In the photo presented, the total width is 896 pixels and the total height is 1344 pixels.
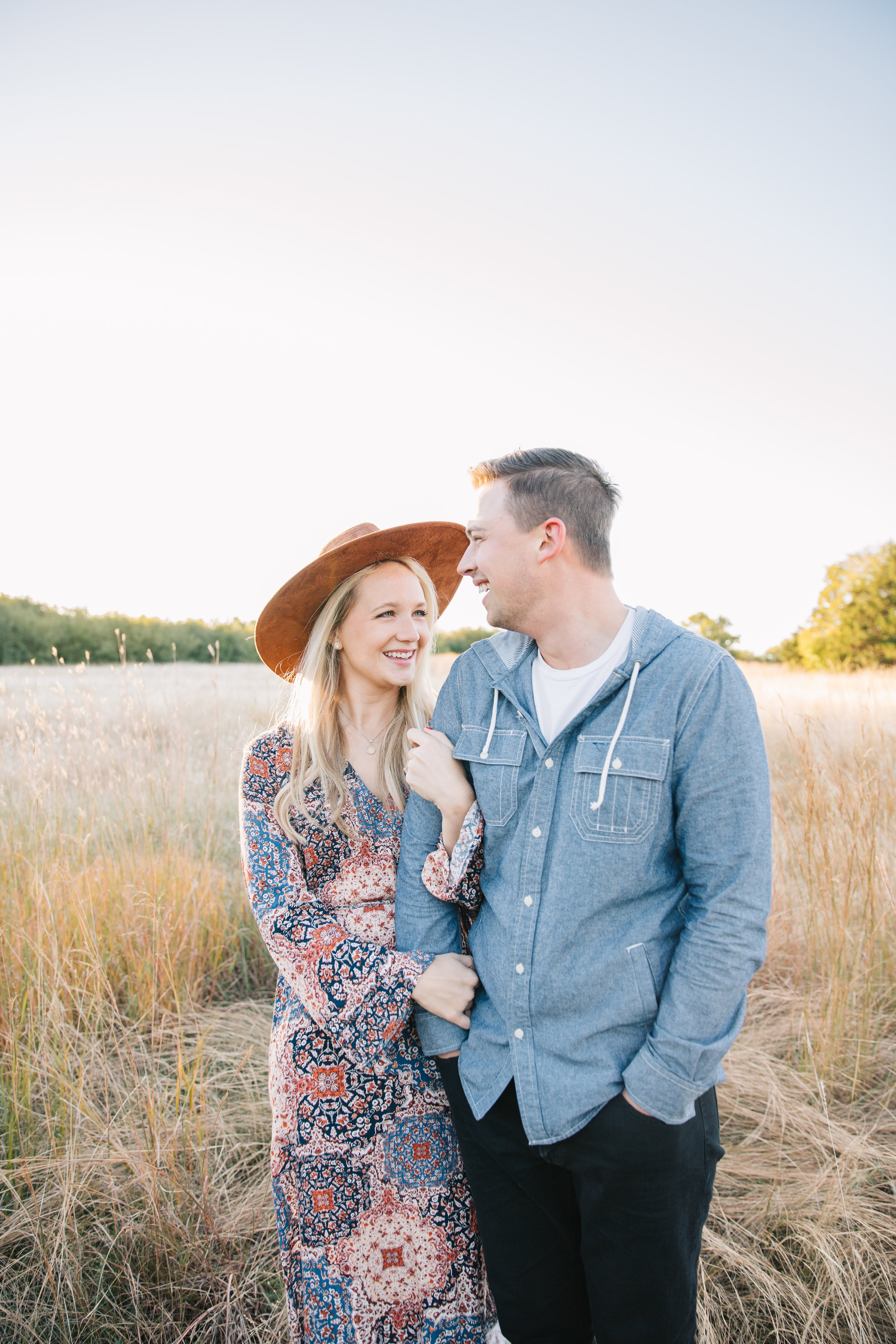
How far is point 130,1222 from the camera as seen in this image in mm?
2115

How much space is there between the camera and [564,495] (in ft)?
5.34

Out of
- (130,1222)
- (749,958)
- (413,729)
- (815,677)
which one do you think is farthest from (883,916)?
(815,677)

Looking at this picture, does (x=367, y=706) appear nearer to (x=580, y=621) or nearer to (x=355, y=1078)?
(x=580, y=621)

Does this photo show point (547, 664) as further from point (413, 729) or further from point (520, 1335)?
point (520, 1335)

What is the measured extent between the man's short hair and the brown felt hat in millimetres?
435

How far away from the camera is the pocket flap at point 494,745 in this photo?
1579 millimetres

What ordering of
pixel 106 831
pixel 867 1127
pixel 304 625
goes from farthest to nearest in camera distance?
pixel 106 831 → pixel 867 1127 → pixel 304 625

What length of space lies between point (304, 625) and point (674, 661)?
1315 mm

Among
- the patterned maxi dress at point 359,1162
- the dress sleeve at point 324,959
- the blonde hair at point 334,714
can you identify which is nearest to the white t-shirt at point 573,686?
the patterned maxi dress at point 359,1162

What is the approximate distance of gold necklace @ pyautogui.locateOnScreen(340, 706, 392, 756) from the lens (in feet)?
7.00

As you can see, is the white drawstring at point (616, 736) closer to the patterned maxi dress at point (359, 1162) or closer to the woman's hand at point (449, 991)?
the patterned maxi dress at point (359, 1162)

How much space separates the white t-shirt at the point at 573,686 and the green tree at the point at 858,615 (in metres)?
26.3

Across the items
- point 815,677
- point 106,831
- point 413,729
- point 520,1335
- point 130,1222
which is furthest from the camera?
point 815,677

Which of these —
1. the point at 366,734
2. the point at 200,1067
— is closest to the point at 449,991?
the point at 366,734
